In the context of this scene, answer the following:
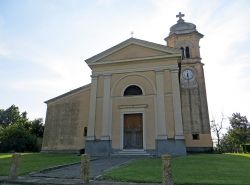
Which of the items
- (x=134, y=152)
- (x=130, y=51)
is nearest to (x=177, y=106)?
(x=134, y=152)

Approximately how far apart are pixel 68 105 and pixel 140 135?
7.78 m

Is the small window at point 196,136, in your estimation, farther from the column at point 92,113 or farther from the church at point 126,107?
the column at point 92,113

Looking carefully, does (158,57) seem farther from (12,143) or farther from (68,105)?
(12,143)

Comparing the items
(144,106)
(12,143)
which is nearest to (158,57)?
(144,106)

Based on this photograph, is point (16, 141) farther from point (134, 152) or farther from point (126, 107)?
point (134, 152)

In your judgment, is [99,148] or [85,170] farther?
[99,148]

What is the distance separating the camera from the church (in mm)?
15945

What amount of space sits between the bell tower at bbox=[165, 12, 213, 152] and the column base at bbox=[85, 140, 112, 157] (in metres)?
9.10

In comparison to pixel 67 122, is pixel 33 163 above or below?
below

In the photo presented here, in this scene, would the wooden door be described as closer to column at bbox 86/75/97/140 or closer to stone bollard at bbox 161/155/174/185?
column at bbox 86/75/97/140

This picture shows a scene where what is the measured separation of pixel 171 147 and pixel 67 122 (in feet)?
31.1

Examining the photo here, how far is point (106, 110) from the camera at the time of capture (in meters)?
17.2

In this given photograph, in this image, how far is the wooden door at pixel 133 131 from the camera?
16.4 metres

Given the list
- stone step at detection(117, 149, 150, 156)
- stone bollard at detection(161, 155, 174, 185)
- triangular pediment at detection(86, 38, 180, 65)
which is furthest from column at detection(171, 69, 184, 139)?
stone bollard at detection(161, 155, 174, 185)
